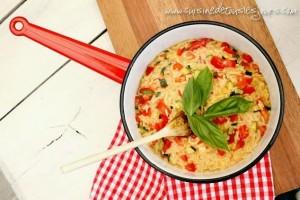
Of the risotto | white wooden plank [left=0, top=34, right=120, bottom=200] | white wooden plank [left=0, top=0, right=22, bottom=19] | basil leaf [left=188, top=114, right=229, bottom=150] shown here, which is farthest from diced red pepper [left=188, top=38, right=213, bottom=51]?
white wooden plank [left=0, top=0, right=22, bottom=19]

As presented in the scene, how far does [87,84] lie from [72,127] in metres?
0.14

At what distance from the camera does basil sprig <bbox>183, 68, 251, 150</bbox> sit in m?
1.10

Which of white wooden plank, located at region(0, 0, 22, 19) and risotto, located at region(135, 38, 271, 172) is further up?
white wooden plank, located at region(0, 0, 22, 19)

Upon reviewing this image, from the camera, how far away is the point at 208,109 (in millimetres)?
1127

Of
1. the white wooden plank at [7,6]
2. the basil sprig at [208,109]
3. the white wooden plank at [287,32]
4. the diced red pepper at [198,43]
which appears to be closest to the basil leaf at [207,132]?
the basil sprig at [208,109]

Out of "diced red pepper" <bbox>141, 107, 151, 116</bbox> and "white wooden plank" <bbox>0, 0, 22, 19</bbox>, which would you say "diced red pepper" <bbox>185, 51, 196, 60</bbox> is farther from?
"white wooden plank" <bbox>0, 0, 22, 19</bbox>

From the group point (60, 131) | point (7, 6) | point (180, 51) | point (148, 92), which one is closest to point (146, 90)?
point (148, 92)

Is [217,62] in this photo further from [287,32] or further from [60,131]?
[60,131]

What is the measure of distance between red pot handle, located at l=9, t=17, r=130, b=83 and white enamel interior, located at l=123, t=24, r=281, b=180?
109 mm

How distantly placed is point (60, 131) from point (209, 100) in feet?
1.82

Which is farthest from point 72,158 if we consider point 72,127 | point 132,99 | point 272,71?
point 272,71

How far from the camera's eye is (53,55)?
1.52m

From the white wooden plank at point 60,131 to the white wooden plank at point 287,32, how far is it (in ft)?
1.64

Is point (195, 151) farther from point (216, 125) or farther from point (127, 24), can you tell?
point (127, 24)
